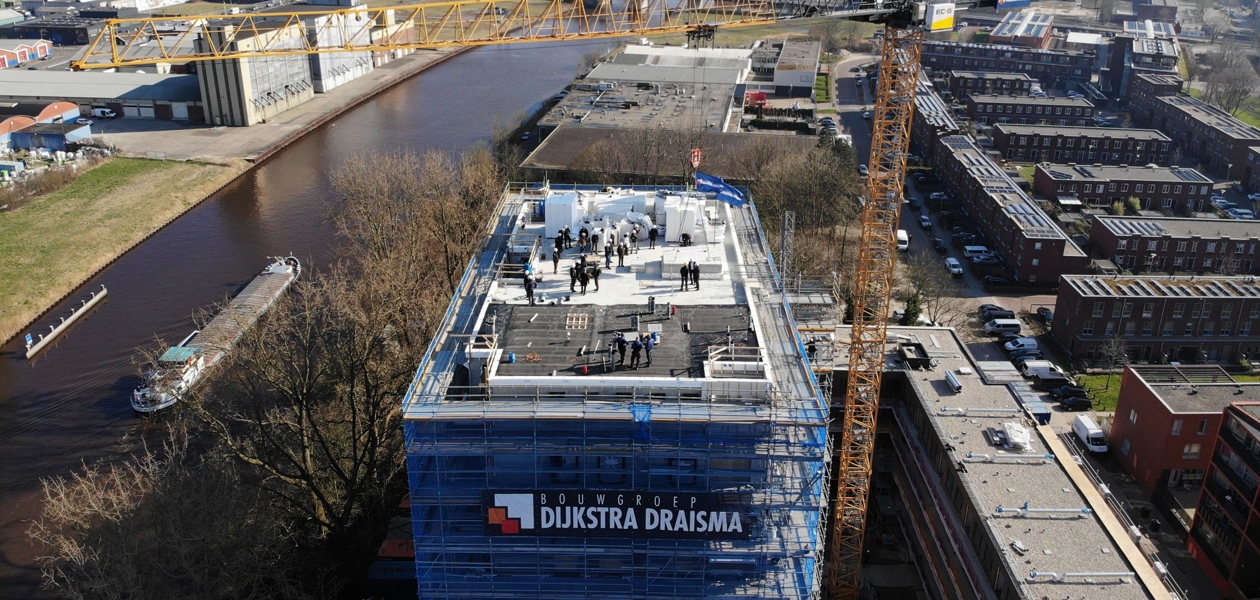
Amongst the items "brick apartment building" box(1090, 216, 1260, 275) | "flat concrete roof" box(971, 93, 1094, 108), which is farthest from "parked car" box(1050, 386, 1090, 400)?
"flat concrete roof" box(971, 93, 1094, 108)

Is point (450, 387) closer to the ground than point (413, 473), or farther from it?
farther from it

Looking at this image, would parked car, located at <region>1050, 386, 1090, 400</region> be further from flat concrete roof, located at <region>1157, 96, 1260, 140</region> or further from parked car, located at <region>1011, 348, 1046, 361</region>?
flat concrete roof, located at <region>1157, 96, 1260, 140</region>

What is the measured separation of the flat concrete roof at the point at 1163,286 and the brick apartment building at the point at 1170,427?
31.1ft

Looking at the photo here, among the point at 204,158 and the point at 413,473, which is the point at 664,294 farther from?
the point at 204,158

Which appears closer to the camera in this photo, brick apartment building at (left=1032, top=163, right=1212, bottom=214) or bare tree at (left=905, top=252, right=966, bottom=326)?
bare tree at (left=905, top=252, right=966, bottom=326)

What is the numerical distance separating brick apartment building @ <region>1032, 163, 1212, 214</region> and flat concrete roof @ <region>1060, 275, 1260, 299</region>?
2010 cm

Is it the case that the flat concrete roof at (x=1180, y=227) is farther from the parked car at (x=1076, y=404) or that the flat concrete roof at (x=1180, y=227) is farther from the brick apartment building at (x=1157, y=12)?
the brick apartment building at (x=1157, y=12)

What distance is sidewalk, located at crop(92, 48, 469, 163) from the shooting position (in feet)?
262

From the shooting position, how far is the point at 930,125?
81938 millimetres

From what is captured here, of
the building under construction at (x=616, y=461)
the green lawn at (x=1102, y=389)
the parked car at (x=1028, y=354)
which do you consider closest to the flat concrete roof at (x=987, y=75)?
the parked car at (x=1028, y=354)

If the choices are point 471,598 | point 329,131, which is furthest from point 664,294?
point 329,131

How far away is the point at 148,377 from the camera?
137 feet

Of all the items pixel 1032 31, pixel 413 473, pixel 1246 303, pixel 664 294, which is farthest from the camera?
pixel 1032 31

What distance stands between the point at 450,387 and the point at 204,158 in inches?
2521
